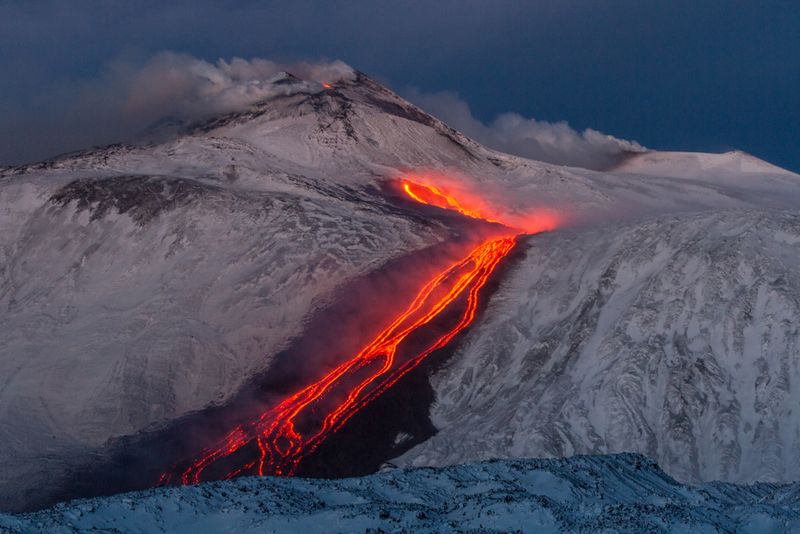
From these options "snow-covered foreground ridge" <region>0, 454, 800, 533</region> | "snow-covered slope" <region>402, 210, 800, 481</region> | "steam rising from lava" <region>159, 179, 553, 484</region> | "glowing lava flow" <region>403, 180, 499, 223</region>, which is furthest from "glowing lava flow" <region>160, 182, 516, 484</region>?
"snow-covered foreground ridge" <region>0, 454, 800, 533</region>

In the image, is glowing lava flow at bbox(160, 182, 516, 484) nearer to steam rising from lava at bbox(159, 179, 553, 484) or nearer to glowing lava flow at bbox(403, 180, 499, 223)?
steam rising from lava at bbox(159, 179, 553, 484)

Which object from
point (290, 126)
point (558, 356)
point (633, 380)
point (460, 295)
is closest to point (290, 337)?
point (460, 295)

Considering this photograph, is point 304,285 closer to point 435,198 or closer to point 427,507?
point 435,198

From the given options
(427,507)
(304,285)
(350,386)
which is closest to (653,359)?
(350,386)

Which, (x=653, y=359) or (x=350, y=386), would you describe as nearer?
(x=653, y=359)

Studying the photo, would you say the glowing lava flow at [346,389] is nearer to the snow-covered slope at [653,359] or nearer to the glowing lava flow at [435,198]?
the snow-covered slope at [653,359]
